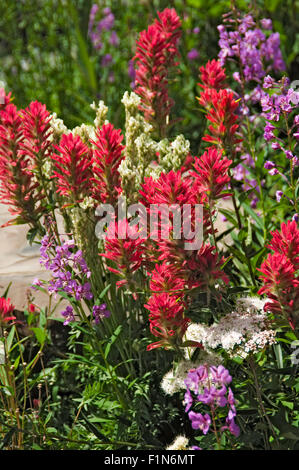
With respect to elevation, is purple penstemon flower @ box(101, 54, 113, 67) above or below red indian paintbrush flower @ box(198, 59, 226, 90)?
above

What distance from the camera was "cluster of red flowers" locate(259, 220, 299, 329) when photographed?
1.84 metres

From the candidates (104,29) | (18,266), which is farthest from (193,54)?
(18,266)

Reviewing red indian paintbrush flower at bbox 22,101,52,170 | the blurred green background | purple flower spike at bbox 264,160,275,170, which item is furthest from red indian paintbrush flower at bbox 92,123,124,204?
the blurred green background

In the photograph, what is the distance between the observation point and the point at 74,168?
7.23 feet

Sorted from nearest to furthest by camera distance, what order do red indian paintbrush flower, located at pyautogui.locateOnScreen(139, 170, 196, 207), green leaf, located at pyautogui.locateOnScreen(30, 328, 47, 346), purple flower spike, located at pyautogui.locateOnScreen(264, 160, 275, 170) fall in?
red indian paintbrush flower, located at pyautogui.locateOnScreen(139, 170, 196, 207) → purple flower spike, located at pyautogui.locateOnScreen(264, 160, 275, 170) → green leaf, located at pyautogui.locateOnScreen(30, 328, 47, 346)

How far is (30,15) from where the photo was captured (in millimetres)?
6375

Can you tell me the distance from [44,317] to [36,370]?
550 millimetres

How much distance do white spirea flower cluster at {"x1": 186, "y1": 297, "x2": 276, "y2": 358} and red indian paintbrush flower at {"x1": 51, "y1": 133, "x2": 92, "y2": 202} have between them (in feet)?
2.23

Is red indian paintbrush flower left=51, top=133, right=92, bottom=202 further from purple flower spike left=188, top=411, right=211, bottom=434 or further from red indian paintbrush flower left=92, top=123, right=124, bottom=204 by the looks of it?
purple flower spike left=188, top=411, right=211, bottom=434

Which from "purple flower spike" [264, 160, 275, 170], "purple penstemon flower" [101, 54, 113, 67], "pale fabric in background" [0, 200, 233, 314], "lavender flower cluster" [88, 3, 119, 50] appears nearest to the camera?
"purple flower spike" [264, 160, 275, 170]

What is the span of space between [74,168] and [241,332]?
2.73ft

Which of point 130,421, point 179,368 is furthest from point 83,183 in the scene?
point 130,421

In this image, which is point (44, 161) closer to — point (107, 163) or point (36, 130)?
point (36, 130)

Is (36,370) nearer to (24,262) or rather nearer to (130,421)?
(24,262)
